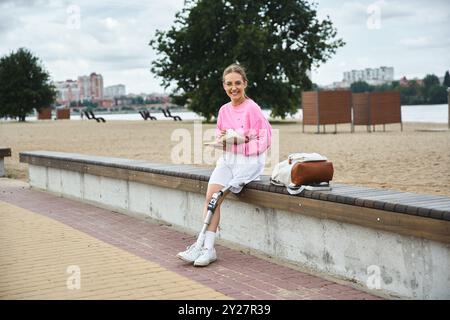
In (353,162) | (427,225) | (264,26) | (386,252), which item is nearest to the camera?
(427,225)

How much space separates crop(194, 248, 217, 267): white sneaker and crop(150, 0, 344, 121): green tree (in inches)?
1594

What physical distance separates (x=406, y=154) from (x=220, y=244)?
37.2 ft

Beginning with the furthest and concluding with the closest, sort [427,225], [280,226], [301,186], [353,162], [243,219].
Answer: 1. [353,162]
2. [243,219]
3. [280,226]
4. [301,186]
5. [427,225]

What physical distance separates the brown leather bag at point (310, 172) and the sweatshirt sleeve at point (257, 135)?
0.54 m

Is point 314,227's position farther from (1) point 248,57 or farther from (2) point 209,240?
(1) point 248,57

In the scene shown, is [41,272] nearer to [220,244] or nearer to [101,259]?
[101,259]

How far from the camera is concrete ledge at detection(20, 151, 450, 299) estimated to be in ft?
13.2

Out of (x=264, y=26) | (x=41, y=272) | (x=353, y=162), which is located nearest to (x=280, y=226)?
(x=41, y=272)

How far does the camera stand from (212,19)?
4588 centimetres

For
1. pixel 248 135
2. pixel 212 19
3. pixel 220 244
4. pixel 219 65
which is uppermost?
pixel 212 19

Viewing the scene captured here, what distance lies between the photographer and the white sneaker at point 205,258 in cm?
528
